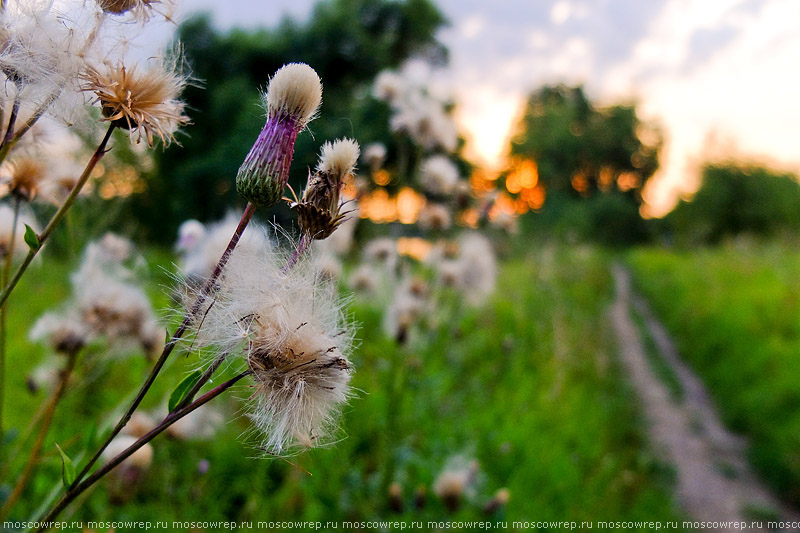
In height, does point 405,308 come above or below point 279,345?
above

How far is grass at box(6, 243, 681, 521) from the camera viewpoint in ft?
7.68

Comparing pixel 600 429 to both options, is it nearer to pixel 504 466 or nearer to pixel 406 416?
pixel 504 466

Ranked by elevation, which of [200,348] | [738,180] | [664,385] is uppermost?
[738,180]

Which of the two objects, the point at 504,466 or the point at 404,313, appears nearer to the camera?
the point at 404,313

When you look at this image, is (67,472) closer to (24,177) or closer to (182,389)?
(182,389)

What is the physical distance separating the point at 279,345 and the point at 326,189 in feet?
0.75

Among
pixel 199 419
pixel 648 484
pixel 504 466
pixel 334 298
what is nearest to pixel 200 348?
pixel 334 298

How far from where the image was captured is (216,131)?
10258mm

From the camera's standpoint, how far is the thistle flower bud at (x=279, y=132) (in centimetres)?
69

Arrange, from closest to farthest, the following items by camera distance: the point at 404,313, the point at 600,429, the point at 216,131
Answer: the point at 404,313
the point at 600,429
the point at 216,131

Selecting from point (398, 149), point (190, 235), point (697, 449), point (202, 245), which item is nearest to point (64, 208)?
point (190, 235)

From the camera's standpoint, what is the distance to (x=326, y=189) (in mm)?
722

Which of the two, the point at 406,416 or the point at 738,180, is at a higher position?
the point at 738,180

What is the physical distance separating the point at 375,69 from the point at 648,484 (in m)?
11.1
